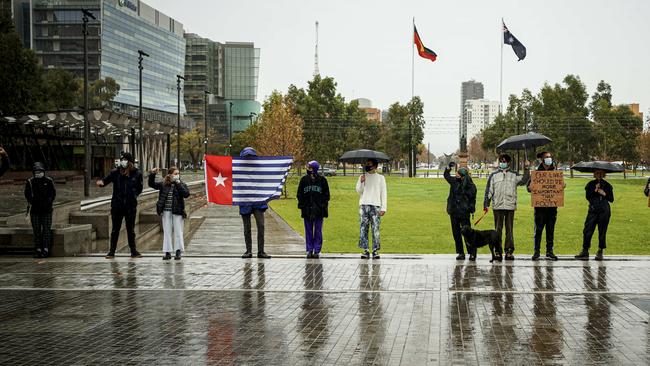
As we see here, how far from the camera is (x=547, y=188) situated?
47.3ft

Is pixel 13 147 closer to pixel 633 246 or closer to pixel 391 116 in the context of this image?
pixel 633 246

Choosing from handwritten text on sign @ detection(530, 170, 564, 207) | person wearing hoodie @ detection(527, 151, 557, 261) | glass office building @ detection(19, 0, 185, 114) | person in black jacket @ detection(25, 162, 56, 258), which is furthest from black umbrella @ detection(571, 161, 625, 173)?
glass office building @ detection(19, 0, 185, 114)

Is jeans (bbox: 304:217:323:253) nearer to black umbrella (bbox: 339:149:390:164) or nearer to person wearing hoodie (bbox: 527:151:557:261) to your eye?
black umbrella (bbox: 339:149:390:164)

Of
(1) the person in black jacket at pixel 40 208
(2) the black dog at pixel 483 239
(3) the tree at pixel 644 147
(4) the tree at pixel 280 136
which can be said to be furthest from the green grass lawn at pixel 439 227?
(3) the tree at pixel 644 147

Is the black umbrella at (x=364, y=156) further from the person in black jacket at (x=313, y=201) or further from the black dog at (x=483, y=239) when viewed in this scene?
the black dog at (x=483, y=239)

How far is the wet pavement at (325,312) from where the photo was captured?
7.50m

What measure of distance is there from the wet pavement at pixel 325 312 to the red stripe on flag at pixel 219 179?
1.67 meters

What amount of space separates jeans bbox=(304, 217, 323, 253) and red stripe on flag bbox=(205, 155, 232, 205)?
5.88 ft

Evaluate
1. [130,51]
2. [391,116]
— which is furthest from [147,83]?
[391,116]

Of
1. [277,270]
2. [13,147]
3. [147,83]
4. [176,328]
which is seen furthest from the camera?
[147,83]

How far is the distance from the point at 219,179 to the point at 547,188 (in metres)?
6.52

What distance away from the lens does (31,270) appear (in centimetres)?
1334

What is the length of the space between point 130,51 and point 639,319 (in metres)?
136

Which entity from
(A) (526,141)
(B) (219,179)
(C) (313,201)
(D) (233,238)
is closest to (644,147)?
(D) (233,238)
